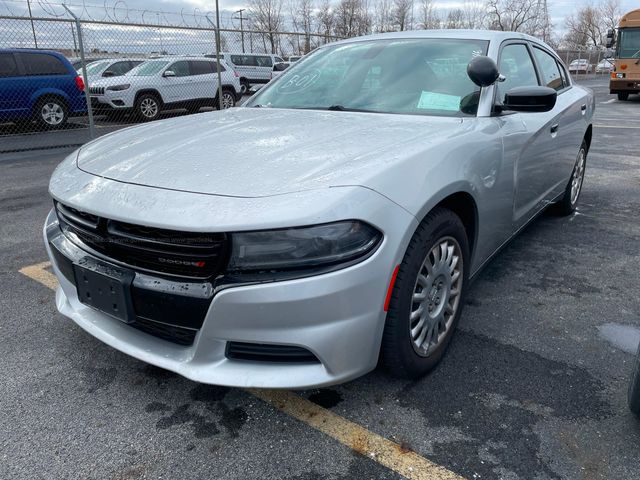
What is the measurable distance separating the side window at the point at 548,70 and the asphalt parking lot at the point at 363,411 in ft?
5.57

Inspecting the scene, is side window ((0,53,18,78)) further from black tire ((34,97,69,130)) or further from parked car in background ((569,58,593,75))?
parked car in background ((569,58,593,75))

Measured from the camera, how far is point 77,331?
276 cm

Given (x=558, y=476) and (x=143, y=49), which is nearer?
(x=558, y=476)

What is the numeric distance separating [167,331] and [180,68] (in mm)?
12362

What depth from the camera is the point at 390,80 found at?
3.02 m

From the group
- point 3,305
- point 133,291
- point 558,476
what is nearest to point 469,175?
point 558,476

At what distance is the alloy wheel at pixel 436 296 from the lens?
2.18 m

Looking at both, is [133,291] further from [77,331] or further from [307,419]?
[77,331]

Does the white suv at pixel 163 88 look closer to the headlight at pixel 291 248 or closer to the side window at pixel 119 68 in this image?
the side window at pixel 119 68

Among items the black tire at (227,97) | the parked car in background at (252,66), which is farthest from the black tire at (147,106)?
the parked car in background at (252,66)

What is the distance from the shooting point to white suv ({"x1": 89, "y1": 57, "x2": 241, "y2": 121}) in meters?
12.4

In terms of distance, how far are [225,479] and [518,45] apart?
3204 millimetres

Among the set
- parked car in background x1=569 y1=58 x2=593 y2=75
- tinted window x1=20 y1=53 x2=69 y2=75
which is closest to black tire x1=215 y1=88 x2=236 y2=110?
tinted window x1=20 y1=53 x2=69 y2=75

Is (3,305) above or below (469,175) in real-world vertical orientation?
below
